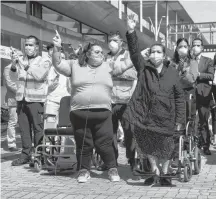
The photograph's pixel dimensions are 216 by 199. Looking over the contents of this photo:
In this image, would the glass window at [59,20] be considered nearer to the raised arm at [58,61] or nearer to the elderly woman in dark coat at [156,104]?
the raised arm at [58,61]

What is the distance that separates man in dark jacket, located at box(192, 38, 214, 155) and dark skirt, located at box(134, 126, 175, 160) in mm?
2523

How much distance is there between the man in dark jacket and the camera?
31.9 ft

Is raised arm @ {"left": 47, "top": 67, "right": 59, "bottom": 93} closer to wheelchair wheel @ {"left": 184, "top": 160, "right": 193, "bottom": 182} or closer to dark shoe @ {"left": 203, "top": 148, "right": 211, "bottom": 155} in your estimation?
dark shoe @ {"left": 203, "top": 148, "right": 211, "bottom": 155}

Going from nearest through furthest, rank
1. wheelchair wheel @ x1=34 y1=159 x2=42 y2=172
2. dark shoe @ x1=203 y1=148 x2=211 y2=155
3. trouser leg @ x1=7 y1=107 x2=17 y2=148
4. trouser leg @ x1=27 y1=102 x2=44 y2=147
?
wheelchair wheel @ x1=34 y1=159 x2=42 y2=172
trouser leg @ x1=27 y1=102 x2=44 y2=147
dark shoe @ x1=203 y1=148 x2=211 y2=155
trouser leg @ x1=7 y1=107 x2=17 y2=148

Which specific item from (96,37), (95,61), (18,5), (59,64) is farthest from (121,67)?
(96,37)

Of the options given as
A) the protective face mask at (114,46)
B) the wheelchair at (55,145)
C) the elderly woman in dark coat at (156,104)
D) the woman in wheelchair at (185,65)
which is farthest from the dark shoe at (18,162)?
the woman in wheelchair at (185,65)

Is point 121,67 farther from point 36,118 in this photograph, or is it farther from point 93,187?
point 36,118

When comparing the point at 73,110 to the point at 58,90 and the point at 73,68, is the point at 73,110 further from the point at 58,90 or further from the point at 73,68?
the point at 58,90

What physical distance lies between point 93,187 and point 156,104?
119 centimetres

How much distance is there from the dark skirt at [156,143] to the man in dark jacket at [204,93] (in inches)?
99.3

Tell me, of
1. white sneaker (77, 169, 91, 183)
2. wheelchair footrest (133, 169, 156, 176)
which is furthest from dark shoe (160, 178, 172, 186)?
white sneaker (77, 169, 91, 183)

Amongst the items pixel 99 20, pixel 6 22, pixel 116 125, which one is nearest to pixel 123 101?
pixel 116 125

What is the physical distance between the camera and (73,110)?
7.66 metres

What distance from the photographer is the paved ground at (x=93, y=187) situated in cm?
662
